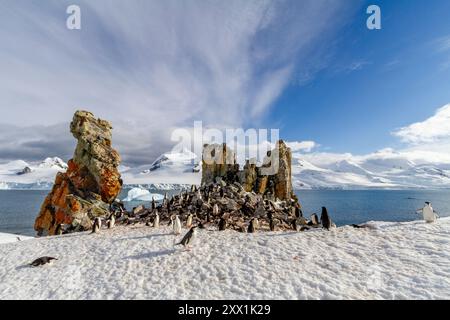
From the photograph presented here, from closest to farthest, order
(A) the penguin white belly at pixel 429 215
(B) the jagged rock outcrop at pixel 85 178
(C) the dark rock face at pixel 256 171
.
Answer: (A) the penguin white belly at pixel 429 215, (B) the jagged rock outcrop at pixel 85 178, (C) the dark rock face at pixel 256 171

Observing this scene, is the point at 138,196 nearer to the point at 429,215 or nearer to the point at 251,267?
the point at 251,267

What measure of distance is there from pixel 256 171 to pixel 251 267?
211ft

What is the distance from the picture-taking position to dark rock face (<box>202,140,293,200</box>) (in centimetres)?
7431

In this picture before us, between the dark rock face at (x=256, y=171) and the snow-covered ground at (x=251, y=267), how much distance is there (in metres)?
55.8

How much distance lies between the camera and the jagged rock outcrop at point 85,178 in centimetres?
4538

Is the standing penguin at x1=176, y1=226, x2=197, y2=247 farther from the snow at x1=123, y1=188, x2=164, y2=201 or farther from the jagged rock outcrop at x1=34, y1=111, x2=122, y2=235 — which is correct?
the snow at x1=123, y1=188, x2=164, y2=201

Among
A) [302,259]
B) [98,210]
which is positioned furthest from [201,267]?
[98,210]

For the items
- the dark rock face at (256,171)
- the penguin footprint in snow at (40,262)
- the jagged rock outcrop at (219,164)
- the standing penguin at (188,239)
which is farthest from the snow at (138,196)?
the standing penguin at (188,239)

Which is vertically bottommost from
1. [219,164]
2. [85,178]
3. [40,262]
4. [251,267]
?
[40,262]

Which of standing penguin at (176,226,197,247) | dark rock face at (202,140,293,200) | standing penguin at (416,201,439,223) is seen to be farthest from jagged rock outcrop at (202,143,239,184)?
standing penguin at (176,226,197,247)

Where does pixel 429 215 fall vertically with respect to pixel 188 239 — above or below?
above

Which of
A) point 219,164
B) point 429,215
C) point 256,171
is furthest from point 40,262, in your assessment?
point 219,164

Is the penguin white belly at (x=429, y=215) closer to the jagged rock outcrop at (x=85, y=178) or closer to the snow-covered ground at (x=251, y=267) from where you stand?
the snow-covered ground at (x=251, y=267)

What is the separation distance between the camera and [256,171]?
3000 inches
